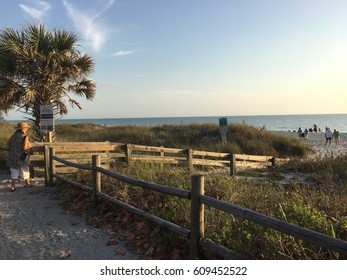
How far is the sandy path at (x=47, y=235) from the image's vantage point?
14.6 feet

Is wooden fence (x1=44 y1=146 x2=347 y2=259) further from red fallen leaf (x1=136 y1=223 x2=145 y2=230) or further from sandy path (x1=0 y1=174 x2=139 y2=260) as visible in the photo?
sandy path (x1=0 y1=174 x2=139 y2=260)

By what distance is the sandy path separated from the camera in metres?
4.46

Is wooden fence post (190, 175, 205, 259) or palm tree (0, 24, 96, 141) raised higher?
palm tree (0, 24, 96, 141)

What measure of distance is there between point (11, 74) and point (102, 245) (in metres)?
9.42

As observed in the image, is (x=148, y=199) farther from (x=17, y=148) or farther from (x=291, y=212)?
(x=17, y=148)

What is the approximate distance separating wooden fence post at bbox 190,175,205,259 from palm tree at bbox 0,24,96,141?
30.5 feet

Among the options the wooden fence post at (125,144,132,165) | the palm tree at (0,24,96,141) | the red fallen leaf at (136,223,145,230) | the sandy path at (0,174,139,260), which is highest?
the palm tree at (0,24,96,141)

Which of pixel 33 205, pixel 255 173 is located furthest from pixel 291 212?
pixel 255 173

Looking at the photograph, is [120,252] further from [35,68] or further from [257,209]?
[35,68]

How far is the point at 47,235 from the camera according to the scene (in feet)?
17.0

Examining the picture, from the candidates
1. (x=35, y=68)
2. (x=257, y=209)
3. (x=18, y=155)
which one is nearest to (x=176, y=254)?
(x=257, y=209)

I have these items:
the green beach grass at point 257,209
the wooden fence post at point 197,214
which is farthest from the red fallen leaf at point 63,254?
the wooden fence post at point 197,214

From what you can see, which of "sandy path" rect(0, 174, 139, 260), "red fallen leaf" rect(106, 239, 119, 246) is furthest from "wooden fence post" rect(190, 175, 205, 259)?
"red fallen leaf" rect(106, 239, 119, 246)

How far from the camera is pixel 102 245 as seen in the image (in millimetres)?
4812
